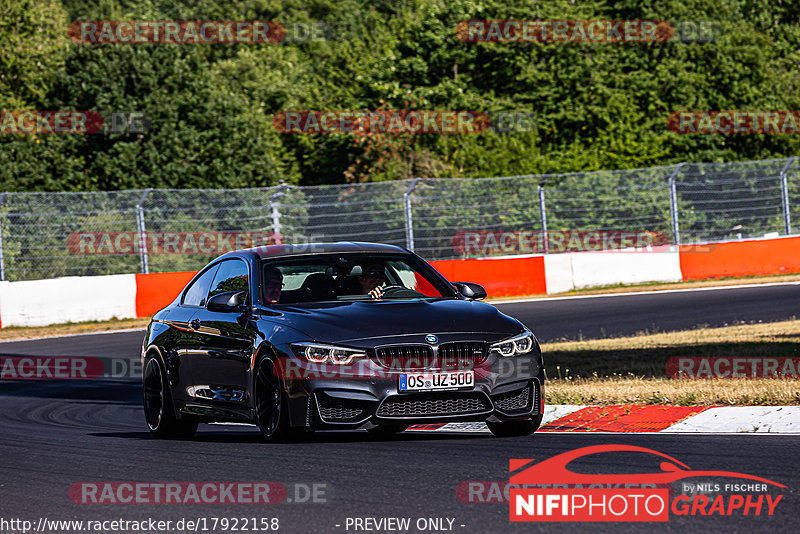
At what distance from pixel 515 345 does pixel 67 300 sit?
18.1 m

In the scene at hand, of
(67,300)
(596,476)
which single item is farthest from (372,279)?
(67,300)

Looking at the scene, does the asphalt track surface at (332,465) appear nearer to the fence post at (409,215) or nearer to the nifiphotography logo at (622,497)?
the nifiphotography logo at (622,497)

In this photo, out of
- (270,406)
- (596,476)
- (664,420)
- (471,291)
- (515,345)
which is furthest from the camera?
(471,291)

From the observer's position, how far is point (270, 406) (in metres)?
8.74

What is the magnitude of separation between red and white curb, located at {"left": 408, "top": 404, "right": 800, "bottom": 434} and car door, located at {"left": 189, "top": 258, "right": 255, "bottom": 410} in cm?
150

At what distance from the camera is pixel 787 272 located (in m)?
28.7

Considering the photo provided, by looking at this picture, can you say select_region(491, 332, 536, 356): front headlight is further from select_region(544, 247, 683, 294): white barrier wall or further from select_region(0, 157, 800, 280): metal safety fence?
select_region(544, 247, 683, 294): white barrier wall

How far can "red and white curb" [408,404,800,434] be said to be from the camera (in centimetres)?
873

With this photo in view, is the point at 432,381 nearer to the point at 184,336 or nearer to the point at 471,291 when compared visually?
the point at 471,291

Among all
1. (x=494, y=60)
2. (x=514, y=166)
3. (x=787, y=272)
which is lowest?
(x=787, y=272)

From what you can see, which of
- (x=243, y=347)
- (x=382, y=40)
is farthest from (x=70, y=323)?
(x=382, y=40)

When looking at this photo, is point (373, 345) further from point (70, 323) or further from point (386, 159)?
point (386, 159)

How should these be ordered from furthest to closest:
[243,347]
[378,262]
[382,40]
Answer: [382,40] → [378,262] → [243,347]

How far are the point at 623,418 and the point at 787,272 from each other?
2028 centimetres
